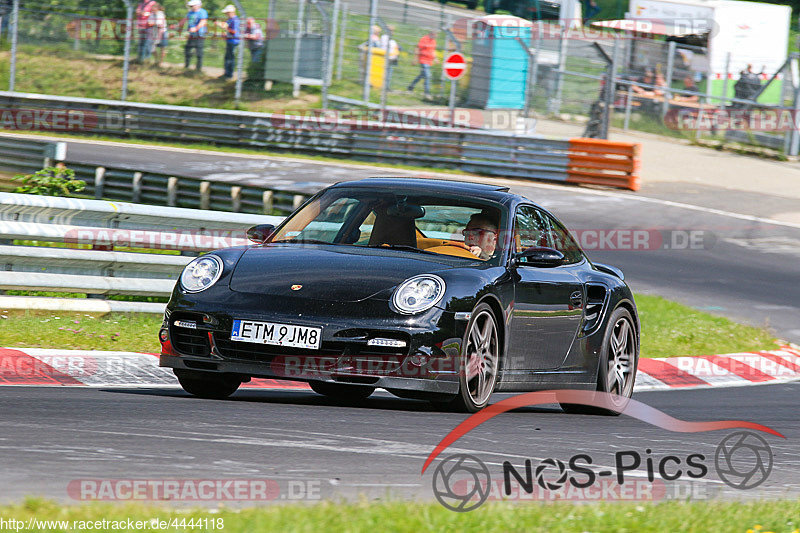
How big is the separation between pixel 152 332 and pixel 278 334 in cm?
316

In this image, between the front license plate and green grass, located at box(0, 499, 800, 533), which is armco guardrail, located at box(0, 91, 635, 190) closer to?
the front license plate

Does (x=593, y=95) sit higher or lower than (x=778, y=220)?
higher

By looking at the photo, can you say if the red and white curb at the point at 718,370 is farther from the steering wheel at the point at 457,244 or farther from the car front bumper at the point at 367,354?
the car front bumper at the point at 367,354

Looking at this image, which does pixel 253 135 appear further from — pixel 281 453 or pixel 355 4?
pixel 281 453

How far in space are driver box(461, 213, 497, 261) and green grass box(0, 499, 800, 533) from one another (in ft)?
9.46

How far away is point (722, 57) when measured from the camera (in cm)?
2938

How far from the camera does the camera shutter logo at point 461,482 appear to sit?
4234 millimetres

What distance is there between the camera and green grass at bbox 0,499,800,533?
359cm

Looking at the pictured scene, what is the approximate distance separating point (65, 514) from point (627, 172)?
20.1 meters

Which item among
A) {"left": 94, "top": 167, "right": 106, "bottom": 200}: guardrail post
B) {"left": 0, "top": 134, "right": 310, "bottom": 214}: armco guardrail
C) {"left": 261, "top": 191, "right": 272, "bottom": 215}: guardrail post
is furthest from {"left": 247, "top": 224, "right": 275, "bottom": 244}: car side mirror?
{"left": 94, "top": 167, "right": 106, "bottom": 200}: guardrail post

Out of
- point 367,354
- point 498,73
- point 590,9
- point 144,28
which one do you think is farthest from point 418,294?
point 590,9

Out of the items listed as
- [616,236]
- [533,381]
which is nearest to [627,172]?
[616,236]

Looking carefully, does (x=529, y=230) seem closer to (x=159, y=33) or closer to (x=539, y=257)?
(x=539, y=257)

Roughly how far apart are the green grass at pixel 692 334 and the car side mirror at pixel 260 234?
4.70 meters
